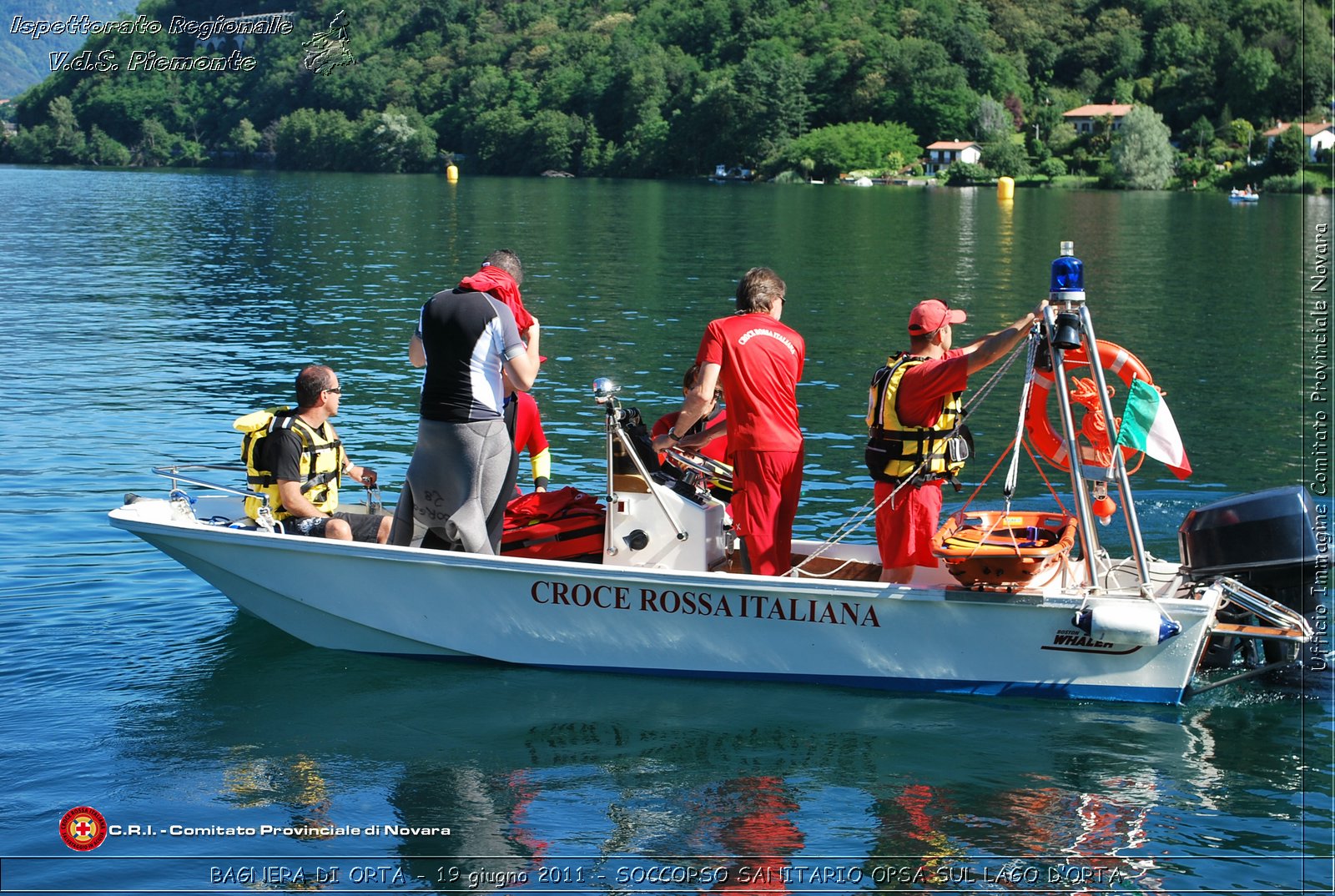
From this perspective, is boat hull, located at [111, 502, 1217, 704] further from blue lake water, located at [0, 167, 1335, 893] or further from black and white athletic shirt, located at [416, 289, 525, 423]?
black and white athletic shirt, located at [416, 289, 525, 423]

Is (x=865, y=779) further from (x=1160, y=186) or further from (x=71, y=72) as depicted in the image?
(x=71, y=72)

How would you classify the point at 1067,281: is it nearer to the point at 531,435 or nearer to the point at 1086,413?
the point at 1086,413

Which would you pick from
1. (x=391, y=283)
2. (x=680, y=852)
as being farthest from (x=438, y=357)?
(x=391, y=283)

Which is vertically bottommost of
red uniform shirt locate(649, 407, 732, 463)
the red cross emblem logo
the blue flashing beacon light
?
the red cross emblem logo

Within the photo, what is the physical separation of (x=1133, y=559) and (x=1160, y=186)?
82.9m

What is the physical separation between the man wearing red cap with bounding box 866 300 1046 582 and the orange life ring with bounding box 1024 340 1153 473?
0.43m

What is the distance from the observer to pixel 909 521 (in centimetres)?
717

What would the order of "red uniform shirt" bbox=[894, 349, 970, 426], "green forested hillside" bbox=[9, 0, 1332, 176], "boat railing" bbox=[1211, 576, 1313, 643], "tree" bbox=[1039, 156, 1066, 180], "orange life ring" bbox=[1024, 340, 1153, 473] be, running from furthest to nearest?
"green forested hillside" bbox=[9, 0, 1332, 176] → "tree" bbox=[1039, 156, 1066, 180] → "boat railing" bbox=[1211, 576, 1313, 643] → "orange life ring" bbox=[1024, 340, 1153, 473] → "red uniform shirt" bbox=[894, 349, 970, 426]

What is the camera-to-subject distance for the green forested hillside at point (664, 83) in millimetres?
108875

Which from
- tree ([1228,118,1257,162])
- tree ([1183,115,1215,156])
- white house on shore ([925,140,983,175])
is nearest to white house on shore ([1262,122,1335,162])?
tree ([1228,118,1257,162])

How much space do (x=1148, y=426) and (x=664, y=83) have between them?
125m

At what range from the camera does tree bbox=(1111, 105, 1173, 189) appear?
84250 mm

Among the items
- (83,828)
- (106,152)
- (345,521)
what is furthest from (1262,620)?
(106,152)

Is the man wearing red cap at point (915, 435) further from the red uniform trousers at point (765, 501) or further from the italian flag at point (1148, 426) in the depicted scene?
the italian flag at point (1148, 426)
